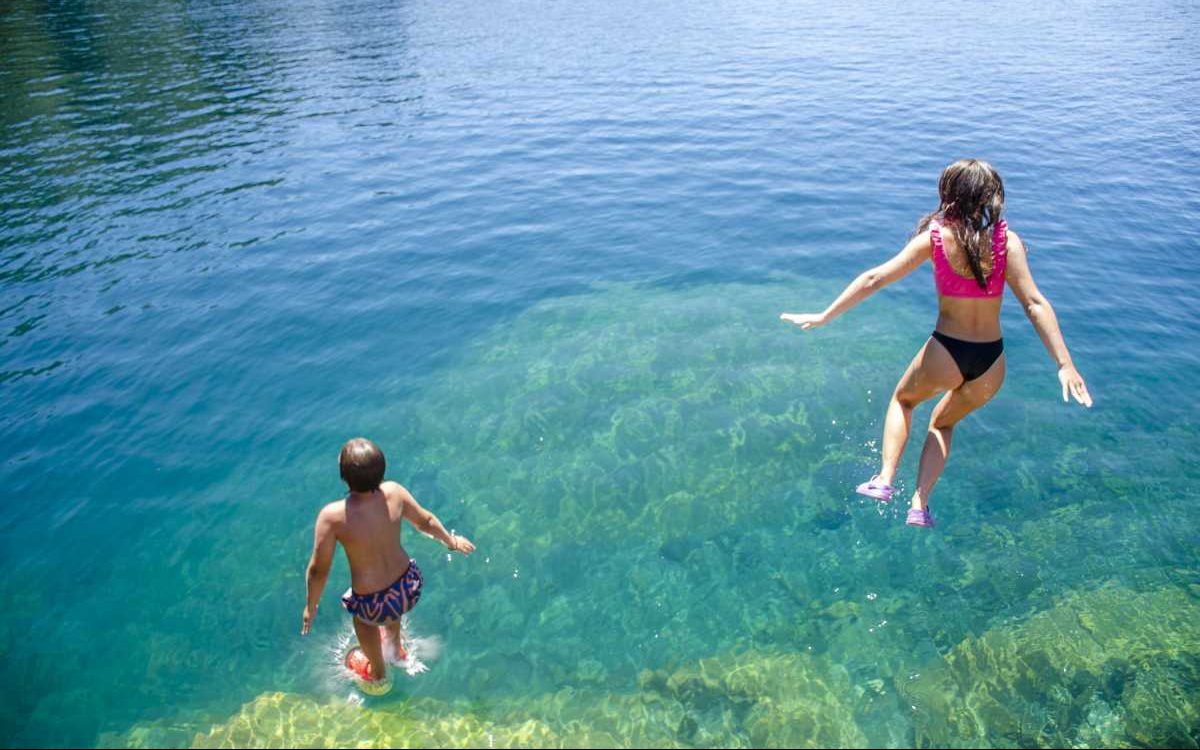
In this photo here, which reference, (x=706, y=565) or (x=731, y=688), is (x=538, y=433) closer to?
(x=706, y=565)

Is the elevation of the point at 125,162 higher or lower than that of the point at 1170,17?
lower

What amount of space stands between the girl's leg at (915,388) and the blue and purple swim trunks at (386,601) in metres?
4.41

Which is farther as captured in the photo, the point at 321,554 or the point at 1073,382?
the point at 1073,382

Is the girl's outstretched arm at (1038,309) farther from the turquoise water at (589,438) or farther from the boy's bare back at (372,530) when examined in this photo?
the boy's bare back at (372,530)

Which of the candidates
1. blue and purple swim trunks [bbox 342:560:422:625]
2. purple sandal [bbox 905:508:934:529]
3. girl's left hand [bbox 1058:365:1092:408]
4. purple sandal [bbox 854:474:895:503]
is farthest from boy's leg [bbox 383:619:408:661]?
girl's left hand [bbox 1058:365:1092:408]

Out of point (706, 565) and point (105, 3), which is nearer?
point (706, 565)

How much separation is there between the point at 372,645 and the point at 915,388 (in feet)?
18.1

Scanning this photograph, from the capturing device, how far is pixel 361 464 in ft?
18.2

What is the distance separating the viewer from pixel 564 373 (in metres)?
11.1

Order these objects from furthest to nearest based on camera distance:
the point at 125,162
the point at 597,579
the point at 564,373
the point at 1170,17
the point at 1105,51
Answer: the point at 1170,17, the point at 1105,51, the point at 125,162, the point at 564,373, the point at 597,579

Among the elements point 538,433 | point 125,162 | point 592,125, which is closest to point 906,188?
point 592,125

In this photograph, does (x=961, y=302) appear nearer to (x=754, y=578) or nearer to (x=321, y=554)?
(x=754, y=578)

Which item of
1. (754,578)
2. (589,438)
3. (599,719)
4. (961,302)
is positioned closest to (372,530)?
(599,719)

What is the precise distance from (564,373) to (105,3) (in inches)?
2215
